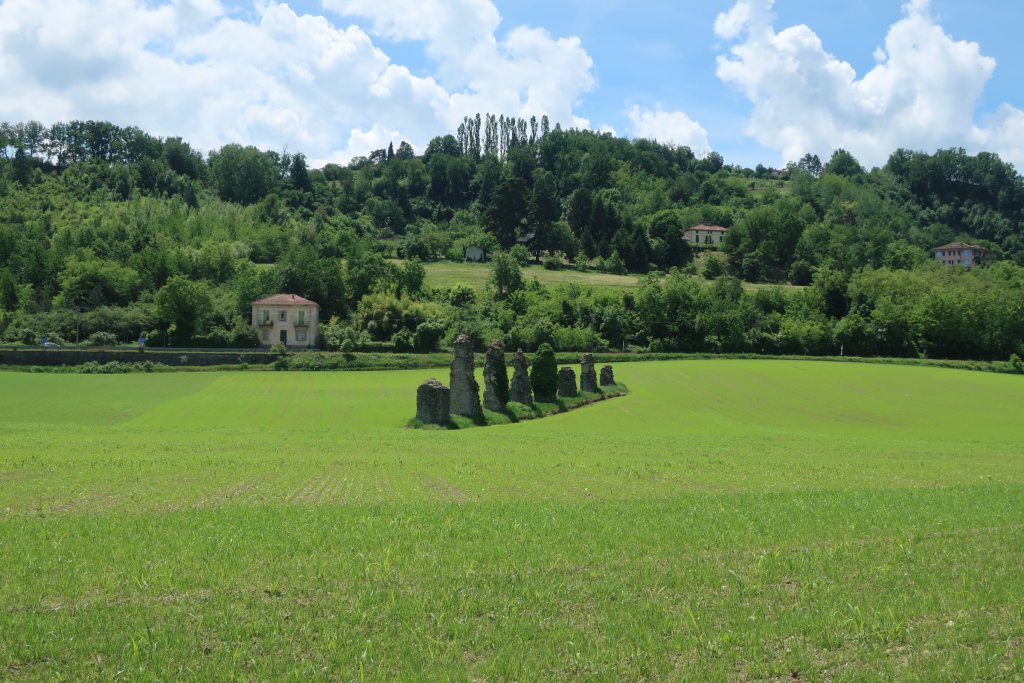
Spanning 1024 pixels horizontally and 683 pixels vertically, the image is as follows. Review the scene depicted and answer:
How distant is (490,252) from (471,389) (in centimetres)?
10347

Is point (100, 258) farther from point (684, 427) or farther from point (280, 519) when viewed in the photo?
point (280, 519)

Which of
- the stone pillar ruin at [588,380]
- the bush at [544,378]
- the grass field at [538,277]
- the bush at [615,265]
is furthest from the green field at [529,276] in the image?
the bush at [544,378]

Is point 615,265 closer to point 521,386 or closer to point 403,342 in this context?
point 403,342

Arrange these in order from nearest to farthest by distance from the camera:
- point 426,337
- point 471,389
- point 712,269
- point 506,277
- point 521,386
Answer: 1. point 471,389
2. point 521,386
3. point 426,337
4. point 506,277
5. point 712,269

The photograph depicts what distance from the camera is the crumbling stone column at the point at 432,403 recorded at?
40281mm

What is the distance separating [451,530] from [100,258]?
10798cm

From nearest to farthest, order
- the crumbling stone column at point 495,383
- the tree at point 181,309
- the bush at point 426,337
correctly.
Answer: the crumbling stone column at point 495,383, the bush at point 426,337, the tree at point 181,309

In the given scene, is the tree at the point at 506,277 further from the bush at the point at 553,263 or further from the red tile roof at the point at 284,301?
the bush at the point at 553,263

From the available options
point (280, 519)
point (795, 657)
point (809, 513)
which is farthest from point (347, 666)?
point (809, 513)

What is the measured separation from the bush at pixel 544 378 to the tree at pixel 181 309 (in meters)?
48.2

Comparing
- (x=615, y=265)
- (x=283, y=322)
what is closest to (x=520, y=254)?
(x=615, y=265)

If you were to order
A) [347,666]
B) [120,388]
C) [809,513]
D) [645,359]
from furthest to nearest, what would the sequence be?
[645,359]
[120,388]
[809,513]
[347,666]

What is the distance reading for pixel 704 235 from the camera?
539 feet

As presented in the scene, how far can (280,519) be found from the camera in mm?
12781
